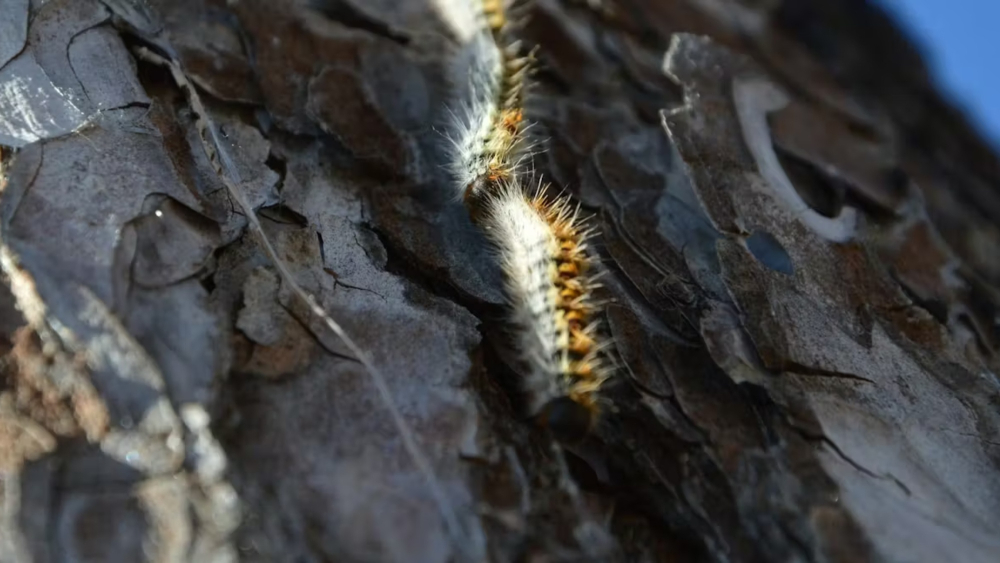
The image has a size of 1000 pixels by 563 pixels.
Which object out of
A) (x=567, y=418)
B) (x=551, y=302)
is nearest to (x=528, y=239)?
(x=551, y=302)

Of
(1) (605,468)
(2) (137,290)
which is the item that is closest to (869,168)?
(1) (605,468)

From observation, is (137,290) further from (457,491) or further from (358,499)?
(457,491)

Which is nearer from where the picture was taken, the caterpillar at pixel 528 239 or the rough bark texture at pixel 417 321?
the rough bark texture at pixel 417 321

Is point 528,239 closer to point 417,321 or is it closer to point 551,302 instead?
point 551,302

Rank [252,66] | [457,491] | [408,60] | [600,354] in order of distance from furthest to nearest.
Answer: [408,60]
[252,66]
[600,354]
[457,491]

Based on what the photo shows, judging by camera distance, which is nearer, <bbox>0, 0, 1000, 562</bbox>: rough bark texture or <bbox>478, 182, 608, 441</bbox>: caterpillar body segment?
<bbox>0, 0, 1000, 562</bbox>: rough bark texture
